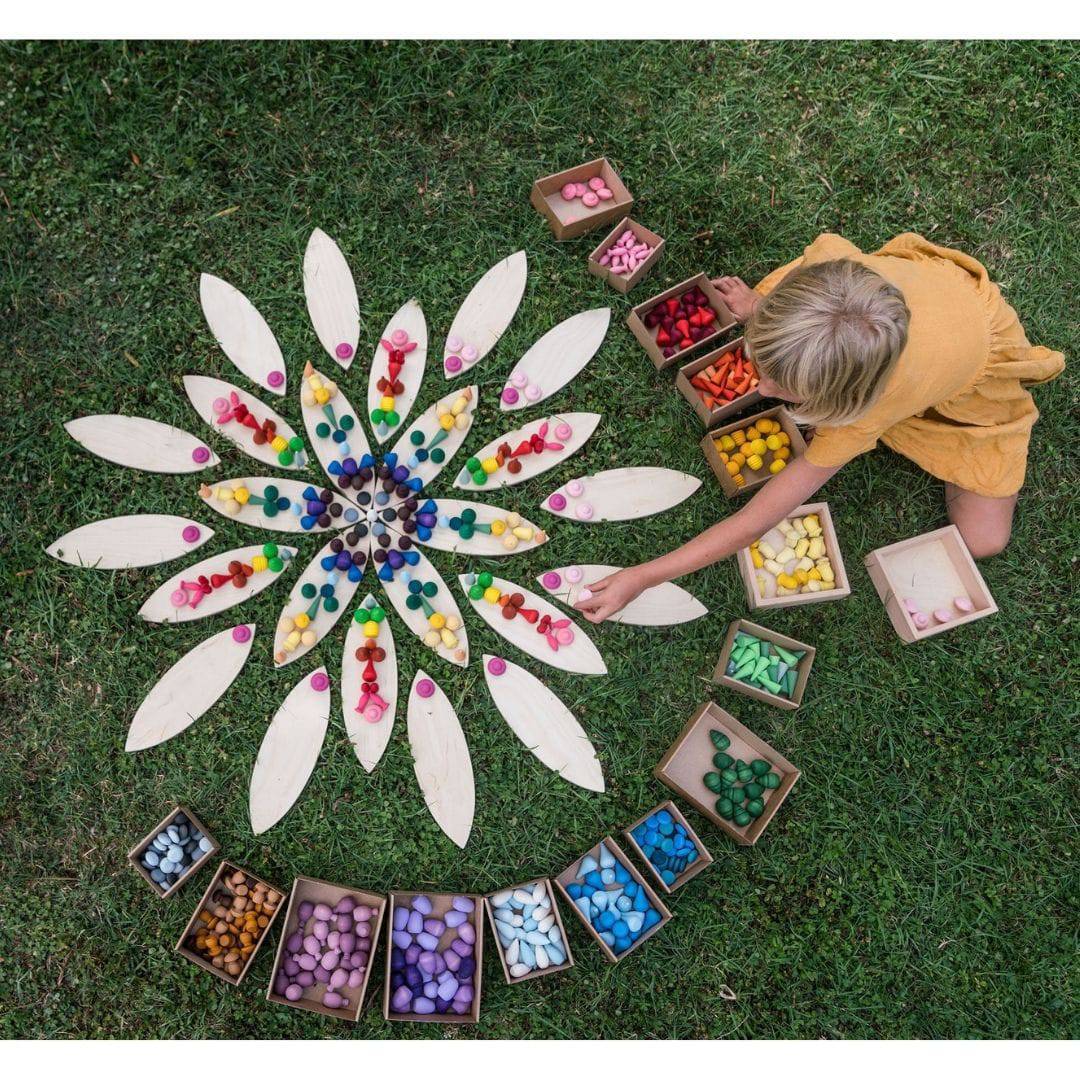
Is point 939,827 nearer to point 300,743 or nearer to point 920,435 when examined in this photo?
point 920,435

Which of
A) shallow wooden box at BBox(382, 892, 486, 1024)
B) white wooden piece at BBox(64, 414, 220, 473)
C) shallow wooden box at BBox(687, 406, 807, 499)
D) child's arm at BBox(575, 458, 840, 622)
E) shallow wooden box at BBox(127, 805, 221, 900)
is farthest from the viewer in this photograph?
white wooden piece at BBox(64, 414, 220, 473)

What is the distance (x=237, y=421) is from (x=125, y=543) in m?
0.54

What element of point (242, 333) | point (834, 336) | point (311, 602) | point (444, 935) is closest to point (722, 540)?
point (834, 336)

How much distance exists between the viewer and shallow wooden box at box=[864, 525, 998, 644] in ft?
8.80

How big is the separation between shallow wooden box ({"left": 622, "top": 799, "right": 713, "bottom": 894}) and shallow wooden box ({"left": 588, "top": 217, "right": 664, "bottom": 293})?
170 centimetres

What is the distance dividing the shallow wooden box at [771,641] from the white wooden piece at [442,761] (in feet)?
2.86

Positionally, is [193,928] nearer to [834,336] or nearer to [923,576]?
[834,336]

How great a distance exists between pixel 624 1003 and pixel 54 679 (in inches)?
83.6

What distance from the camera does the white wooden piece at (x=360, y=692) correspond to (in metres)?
2.67

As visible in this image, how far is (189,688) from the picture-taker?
2680 millimetres

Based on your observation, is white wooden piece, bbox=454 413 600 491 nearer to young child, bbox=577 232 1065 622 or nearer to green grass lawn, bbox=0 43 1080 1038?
green grass lawn, bbox=0 43 1080 1038

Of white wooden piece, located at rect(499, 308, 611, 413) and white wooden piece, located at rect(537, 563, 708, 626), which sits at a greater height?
white wooden piece, located at rect(499, 308, 611, 413)

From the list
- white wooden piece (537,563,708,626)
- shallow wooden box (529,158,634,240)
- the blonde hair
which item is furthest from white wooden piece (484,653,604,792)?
shallow wooden box (529,158,634,240)

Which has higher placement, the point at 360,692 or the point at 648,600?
the point at 360,692
